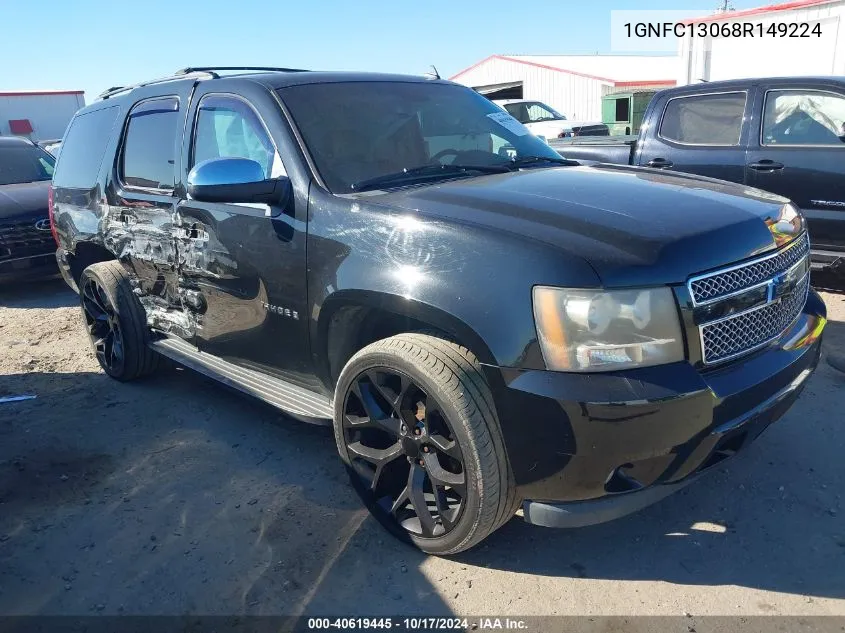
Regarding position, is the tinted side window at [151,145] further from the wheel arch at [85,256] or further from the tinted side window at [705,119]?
the tinted side window at [705,119]

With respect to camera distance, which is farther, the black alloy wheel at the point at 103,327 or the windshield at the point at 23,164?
the windshield at the point at 23,164

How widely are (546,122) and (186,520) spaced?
50.8 ft

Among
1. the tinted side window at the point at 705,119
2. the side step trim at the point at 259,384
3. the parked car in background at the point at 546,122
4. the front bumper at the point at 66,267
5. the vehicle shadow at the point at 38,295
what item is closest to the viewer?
the side step trim at the point at 259,384

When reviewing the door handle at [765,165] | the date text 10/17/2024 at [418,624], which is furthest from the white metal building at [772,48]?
the date text 10/17/2024 at [418,624]

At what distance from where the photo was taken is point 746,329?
2381mm

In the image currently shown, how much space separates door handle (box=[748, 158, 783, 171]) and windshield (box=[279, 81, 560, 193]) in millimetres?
2681

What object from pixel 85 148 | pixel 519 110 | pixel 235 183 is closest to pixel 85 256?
pixel 85 148

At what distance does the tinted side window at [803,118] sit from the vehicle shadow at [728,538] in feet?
10.3

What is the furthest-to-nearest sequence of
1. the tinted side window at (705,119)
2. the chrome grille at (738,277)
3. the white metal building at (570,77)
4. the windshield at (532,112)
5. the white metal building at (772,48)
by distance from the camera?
1. the white metal building at (570,77)
2. the windshield at (532,112)
3. the white metal building at (772,48)
4. the tinted side window at (705,119)
5. the chrome grille at (738,277)

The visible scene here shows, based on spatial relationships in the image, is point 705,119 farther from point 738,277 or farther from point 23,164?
point 23,164

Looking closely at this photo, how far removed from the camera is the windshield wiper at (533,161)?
3.41 m

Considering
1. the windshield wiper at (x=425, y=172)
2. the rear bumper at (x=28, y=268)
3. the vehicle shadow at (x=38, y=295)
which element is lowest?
the vehicle shadow at (x=38, y=295)

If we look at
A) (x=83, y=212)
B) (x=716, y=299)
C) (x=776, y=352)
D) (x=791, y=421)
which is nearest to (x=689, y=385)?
(x=716, y=299)

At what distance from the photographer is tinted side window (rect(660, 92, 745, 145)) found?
229 inches
